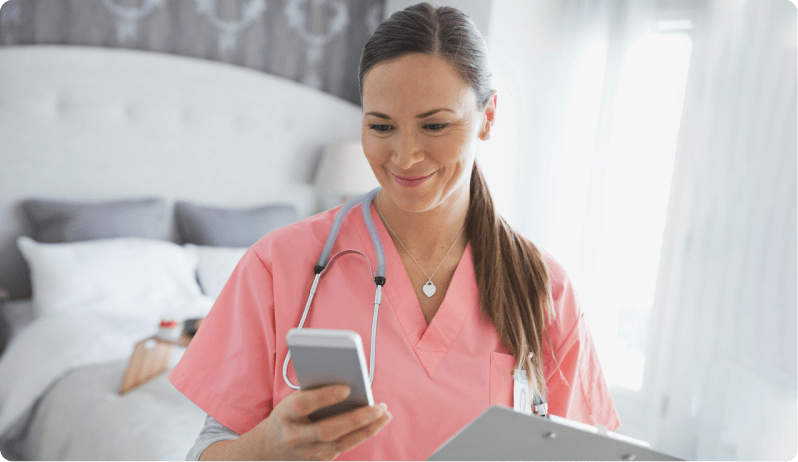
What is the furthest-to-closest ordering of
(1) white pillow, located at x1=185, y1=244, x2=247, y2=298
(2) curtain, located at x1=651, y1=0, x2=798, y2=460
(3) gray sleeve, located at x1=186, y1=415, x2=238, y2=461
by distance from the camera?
(1) white pillow, located at x1=185, y1=244, x2=247, y2=298
(2) curtain, located at x1=651, y1=0, x2=798, y2=460
(3) gray sleeve, located at x1=186, y1=415, x2=238, y2=461

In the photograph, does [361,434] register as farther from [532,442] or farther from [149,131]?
[149,131]

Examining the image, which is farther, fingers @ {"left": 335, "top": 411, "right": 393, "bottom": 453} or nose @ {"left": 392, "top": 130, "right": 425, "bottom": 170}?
nose @ {"left": 392, "top": 130, "right": 425, "bottom": 170}

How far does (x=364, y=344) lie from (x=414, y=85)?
1.42ft

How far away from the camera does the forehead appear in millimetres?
889

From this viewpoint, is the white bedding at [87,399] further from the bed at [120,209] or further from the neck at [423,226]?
the neck at [423,226]

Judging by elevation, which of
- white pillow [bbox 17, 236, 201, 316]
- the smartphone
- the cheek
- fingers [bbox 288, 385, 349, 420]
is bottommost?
white pillow [bbox 17, 236, 201, 316]

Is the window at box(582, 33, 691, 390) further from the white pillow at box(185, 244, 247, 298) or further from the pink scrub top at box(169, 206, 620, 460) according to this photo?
the white pillow at box(185, 244, 247, 298)

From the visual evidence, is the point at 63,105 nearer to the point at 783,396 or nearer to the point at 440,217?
the point at 440,217

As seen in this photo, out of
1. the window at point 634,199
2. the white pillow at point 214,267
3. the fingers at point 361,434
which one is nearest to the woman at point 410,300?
the fingers at point 361,434

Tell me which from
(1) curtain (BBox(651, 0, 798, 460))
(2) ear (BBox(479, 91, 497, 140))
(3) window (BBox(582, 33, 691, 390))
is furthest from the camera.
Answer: (3) window (BBox(582, 33, 691, 390))

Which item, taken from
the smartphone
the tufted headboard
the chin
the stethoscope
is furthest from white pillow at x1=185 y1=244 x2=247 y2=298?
the smartphone

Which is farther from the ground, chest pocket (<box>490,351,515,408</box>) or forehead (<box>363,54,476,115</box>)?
forehead (<box>363,54,476,115</box>)

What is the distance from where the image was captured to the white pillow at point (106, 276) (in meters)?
2.11

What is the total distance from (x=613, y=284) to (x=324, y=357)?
1.91m
